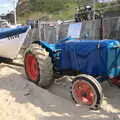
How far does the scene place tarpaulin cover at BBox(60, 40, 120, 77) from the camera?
7.57 meters

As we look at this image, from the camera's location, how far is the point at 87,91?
7.49 m

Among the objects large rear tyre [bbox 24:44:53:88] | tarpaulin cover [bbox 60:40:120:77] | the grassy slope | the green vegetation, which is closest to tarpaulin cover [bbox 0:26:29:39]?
large rear tyre [bbox 24:44:53:88]

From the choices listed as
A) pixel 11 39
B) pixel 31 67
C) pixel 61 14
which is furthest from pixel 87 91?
pixel 61 14

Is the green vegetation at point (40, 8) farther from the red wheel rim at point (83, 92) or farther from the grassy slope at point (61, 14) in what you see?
the red wheel rim at point (83, 92)

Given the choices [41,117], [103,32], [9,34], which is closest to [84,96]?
[41,117]

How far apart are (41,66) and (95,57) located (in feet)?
5.14

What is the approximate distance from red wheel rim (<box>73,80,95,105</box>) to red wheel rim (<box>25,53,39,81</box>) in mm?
1577

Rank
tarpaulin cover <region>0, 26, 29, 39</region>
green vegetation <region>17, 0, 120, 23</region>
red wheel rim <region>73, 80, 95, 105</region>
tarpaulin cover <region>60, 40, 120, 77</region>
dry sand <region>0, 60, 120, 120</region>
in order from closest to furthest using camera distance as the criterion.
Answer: dry sand <region>0, 60, 120, 120</region>, red wheel rim <region>73, 80, 95, 105</region>, tarpaulin cover <region>60, 40, 120, 77</region>, tarpaulin cover <region>0, 26, 29, 39</region>, green vegetation <region>17, 0, 120, 23</region>

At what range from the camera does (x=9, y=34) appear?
41.7ft

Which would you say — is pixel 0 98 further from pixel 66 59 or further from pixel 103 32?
pixel 103 32

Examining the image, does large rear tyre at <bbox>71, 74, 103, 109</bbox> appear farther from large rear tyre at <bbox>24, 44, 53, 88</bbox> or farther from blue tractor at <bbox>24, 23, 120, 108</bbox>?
large rear tyre at <bbox>24, 44, 53, 88</bbox>

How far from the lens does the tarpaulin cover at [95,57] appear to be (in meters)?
7.57

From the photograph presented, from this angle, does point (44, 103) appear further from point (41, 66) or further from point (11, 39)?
point (11, 39)

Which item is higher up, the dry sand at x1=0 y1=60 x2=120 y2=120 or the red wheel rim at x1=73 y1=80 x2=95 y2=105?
the red wheel rim at x1=73 y1=80 x2=95 y2=105
